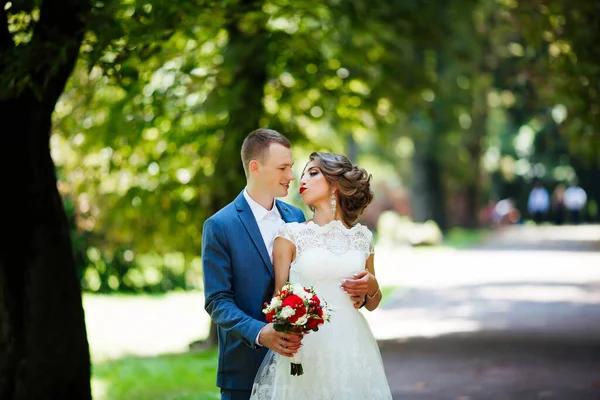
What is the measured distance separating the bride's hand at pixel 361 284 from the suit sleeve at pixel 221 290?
61 cm

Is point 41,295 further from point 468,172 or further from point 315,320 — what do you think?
point 468,172

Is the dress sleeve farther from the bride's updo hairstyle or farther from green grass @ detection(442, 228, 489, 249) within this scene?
green grass @ detection(442, 228, 489, 249)

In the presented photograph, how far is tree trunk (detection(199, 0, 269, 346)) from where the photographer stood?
12.8 m

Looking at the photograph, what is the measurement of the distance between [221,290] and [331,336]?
76 centimetres

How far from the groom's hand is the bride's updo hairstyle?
37.4 inches

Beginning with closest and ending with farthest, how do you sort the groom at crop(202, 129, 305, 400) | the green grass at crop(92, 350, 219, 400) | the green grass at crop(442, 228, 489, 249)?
1. the groom at crop(202, 129, 305, 400)
2. the green grass at crop(92, 350, 219, 400)
3. the green grass at crop(442, 228, 489, 249)

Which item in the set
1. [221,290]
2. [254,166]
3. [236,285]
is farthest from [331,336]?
[254,166]

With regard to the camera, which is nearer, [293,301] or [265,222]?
[293,301]

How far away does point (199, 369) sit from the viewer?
13258mm

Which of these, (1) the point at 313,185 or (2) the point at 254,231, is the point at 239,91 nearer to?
(1) the point at 313,185

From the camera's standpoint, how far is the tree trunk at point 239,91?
1283 cm

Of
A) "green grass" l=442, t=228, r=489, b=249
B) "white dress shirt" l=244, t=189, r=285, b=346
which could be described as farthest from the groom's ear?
"green grass" l=442, t=228, r=489, b=249

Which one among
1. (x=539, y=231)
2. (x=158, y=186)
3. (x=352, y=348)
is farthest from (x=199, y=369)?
(x=539, y=231)

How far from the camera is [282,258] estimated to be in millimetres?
5586
